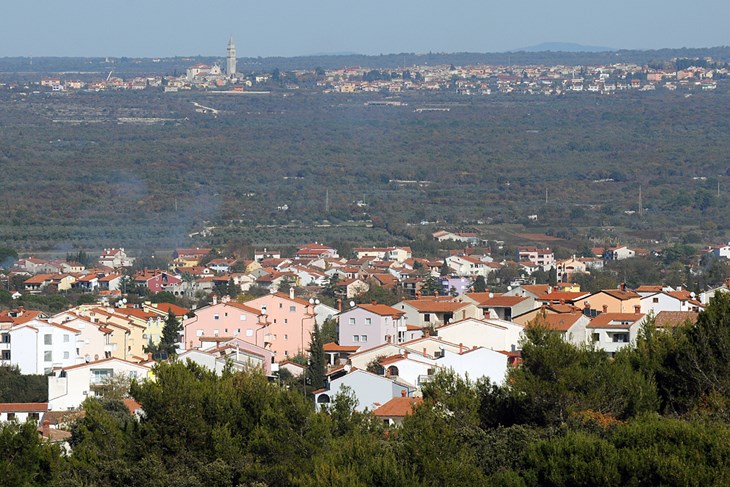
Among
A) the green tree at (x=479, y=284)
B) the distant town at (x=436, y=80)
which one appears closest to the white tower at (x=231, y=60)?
the distant town at (x=436, y=80)

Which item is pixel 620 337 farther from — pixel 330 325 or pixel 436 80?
pixel 436 80

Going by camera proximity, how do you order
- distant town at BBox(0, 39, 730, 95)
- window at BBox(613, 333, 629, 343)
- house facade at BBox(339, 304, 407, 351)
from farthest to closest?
distant town at BBox(0, 39, 730, 95) → house facade at BBox(339, 304, 407, 351) → window at BBox(613, 333, 629, 343)

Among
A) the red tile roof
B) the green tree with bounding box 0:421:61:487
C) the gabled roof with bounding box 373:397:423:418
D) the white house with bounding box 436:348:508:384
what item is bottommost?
the red tile roof

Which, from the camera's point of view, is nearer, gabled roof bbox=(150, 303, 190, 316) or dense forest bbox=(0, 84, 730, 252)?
gabled roof bbox=(150, 303, 190, 316)

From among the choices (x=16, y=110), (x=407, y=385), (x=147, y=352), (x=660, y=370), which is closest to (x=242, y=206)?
(x=16, y=110)

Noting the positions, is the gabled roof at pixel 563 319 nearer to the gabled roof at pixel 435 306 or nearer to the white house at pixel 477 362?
the white house at pixel 477 362

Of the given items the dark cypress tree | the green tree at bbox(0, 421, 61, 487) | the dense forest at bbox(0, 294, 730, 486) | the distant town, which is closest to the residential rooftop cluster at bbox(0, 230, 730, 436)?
the dark cypress tree

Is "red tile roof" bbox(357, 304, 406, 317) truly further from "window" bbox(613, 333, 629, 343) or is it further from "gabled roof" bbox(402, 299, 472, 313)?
"window" bbox(613, 333, 629, 343)
